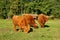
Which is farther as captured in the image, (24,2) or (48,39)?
(24,2)

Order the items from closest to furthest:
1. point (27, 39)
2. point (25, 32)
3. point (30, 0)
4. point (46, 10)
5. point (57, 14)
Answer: point (27, 39), point (25, 32), point (57, 14), point (46, 10), point (30, 0)

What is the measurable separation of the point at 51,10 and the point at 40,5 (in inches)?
102

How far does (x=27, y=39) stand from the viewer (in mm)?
11734

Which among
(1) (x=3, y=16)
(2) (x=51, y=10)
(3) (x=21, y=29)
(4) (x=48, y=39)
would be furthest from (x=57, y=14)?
(4) (x=48, y=39)

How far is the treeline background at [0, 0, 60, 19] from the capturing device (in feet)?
122

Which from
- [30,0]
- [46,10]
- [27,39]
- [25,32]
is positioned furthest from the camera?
[30,0]

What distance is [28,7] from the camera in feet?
128

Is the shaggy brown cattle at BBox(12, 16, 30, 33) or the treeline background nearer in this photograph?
the shaggy brown cattle at BBox(12, 16, 30, 33)

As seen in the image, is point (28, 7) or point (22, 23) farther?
point (28, 7)

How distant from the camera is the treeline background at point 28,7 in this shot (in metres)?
37.2

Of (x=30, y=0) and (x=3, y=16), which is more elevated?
(x=30, y=0)

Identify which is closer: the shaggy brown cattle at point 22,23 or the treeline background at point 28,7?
the shaggy brown cattle at point 22,23

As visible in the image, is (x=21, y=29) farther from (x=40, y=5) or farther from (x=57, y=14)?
(x=40, y=5)

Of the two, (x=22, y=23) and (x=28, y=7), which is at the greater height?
(x=22, y=23)
